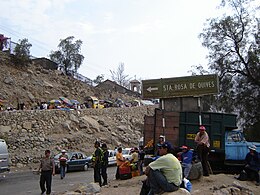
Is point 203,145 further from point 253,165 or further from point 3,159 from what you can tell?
point 3,159

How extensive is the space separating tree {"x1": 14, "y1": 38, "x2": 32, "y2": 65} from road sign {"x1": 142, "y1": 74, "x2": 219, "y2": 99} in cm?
3256

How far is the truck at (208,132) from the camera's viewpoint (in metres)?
14.4

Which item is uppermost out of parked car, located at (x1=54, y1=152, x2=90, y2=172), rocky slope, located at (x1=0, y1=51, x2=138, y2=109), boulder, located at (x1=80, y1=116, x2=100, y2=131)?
rocky slope, located at (x1=0, y1=51, x2=138, y2=109)

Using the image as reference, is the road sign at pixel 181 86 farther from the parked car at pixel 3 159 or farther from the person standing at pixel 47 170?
the parked car at pixel 3 159

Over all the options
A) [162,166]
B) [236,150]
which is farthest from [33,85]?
[162,166]

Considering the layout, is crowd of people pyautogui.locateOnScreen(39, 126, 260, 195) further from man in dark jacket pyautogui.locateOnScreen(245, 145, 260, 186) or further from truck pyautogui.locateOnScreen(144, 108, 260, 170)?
truck pyautogui.locateOnScreen(144, 108, 260, 170)

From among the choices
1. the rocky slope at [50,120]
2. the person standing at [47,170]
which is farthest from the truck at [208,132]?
the rocky slope at [50,120]

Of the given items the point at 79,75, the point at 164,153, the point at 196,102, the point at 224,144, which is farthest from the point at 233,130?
the point at 79,75

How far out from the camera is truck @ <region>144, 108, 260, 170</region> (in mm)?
14414

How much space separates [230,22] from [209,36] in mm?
1838

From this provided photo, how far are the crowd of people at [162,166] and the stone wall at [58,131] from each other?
11.9m

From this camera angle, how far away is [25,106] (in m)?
37.2

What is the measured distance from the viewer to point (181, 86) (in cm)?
1480

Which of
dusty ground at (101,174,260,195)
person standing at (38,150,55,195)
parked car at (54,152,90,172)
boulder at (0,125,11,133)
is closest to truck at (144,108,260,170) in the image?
dusty ground at (101,174,260,195)
